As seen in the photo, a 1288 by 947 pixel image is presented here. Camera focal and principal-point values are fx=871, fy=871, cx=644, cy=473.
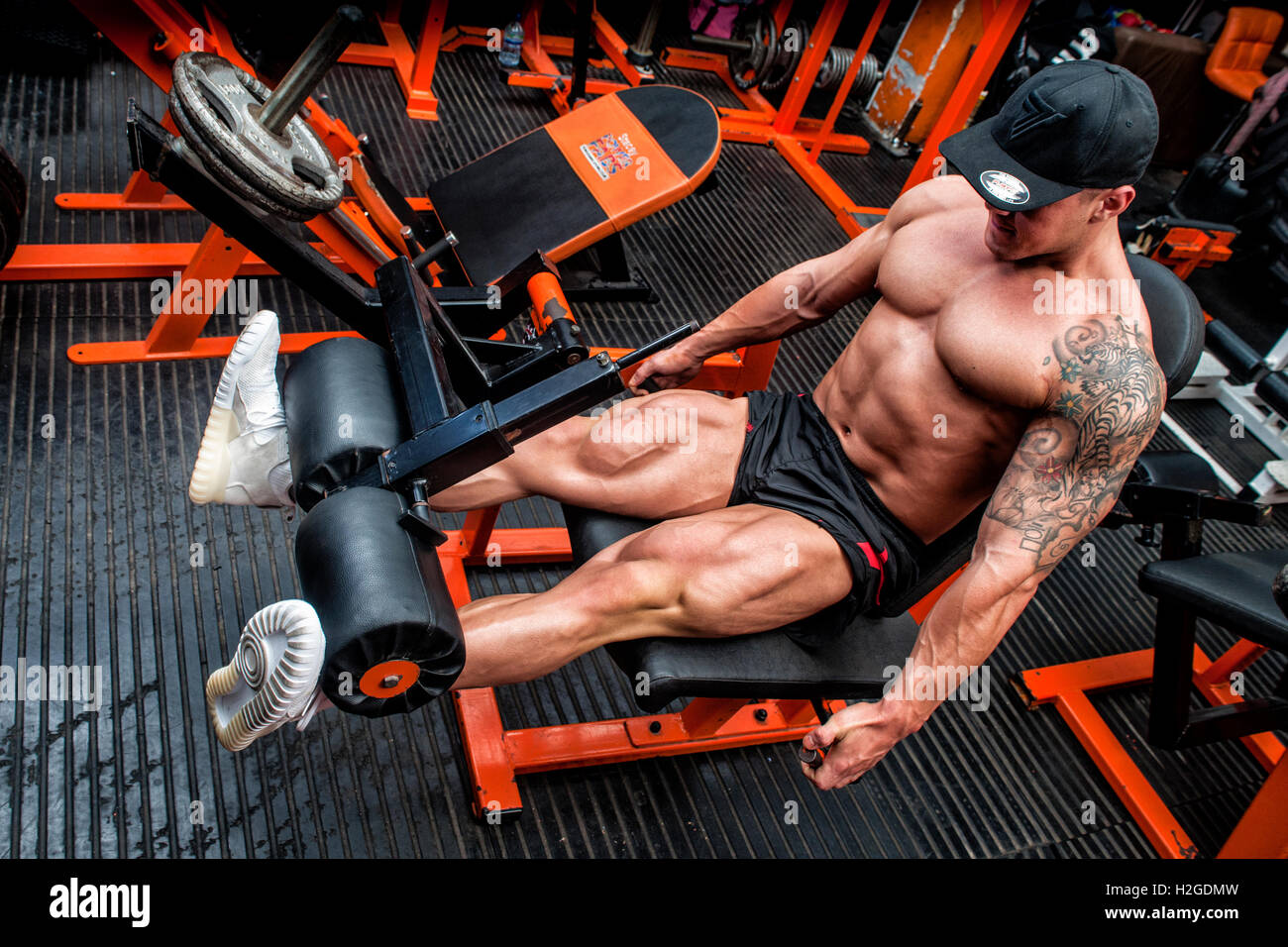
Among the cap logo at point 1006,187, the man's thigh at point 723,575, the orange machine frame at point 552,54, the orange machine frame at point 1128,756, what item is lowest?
the orange machine frame at point 1128,756

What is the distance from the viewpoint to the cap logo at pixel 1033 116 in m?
1.46

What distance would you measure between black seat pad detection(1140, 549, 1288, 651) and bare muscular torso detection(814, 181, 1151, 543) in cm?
52

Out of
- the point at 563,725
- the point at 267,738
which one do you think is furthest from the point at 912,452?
the point at 267,738

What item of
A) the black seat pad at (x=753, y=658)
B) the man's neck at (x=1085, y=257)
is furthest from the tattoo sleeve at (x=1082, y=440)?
the black seat pad at (x=753, y=658)

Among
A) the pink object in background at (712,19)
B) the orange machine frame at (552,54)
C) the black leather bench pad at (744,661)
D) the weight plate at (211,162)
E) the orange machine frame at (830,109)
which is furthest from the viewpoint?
the pink object in background at (712,19)

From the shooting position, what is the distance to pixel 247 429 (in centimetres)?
162

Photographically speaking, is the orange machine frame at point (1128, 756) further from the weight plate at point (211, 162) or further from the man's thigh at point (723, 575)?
the weight plate at point (211, 162)

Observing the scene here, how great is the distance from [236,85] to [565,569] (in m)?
1.48

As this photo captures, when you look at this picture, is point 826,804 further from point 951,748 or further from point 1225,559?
point 1225,559

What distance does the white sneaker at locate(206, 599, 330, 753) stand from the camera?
1.23 meters

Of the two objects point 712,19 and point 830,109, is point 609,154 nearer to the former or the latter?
point 830,109

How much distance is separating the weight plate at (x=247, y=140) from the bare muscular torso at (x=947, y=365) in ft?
4.41

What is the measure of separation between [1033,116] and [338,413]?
4.24ft

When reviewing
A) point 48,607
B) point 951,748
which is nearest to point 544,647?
point 48,607
